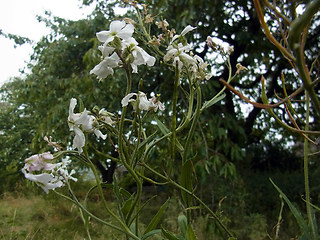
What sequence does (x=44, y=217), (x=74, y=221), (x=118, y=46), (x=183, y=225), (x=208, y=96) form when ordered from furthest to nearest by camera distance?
(x=44, y=217) → (x=74, y=221) → (x=208, y=96) → (x=183, y=225) → (x=118, y=46)

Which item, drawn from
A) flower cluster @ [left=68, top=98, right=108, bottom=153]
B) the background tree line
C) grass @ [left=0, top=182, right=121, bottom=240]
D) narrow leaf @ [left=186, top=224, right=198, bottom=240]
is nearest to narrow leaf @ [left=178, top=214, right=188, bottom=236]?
narrow leaf @ [left=186, top=224, right=198, bottom=240]

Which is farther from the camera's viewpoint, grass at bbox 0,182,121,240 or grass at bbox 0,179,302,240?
grass at bbox 0,182,121,240

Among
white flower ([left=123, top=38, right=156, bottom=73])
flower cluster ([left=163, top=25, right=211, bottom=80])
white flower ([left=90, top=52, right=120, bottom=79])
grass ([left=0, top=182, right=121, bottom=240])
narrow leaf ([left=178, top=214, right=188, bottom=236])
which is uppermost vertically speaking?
flower cluster ([left=163, top=25, right=211, bottom=80])

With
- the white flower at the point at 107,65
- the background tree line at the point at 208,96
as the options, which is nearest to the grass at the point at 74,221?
the background tree line at the point at 208,96

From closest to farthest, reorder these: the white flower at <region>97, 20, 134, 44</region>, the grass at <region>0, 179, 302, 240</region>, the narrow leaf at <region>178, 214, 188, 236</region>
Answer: the white flower at <region>97, 20, 134, 44</region> → the narrow leaf at <region>178, 214, 188, 236</region> → the grass at <region>0, 179, 302, 240</region>

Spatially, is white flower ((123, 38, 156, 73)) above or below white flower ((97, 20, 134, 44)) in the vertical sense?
below

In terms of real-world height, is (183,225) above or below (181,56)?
below

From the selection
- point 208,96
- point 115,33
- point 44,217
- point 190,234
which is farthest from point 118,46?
point 44,217

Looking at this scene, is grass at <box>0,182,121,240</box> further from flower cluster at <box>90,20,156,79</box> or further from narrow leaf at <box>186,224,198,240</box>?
flower cluster at <box>90,20,156,79</box>

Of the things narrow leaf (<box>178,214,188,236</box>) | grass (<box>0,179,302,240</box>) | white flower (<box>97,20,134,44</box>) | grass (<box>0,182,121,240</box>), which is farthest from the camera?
grass (<box>0,182,121,240</box>)

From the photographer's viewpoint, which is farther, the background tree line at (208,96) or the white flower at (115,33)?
the background tree line at (208,96)

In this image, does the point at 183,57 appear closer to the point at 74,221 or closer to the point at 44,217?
the point at 74,221

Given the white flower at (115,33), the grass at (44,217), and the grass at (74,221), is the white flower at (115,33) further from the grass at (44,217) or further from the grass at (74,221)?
the grass at (44,217)

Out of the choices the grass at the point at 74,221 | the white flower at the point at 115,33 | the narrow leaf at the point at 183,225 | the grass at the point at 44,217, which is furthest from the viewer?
the grass at the point at 44,217
